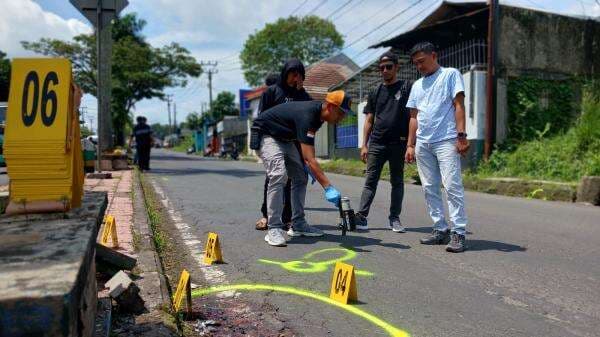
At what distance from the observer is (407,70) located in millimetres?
19031

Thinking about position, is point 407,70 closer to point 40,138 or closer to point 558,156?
point 558,156

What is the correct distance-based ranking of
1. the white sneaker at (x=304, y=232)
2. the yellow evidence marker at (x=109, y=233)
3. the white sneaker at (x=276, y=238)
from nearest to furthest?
1. the yellow evidence marker at (x=109, y=233)
2. the white sneaker at (x=276, y=238)
3. the white sneaker at (x=304, y=232)

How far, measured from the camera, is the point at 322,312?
10.7 feet

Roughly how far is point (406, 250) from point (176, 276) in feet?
6.83

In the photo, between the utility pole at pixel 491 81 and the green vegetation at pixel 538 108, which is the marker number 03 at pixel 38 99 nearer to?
the utility pole at pixel 491 81

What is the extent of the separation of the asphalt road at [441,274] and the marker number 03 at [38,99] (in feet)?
5.40

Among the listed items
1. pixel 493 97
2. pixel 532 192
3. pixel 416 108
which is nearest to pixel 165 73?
pixel 493 97

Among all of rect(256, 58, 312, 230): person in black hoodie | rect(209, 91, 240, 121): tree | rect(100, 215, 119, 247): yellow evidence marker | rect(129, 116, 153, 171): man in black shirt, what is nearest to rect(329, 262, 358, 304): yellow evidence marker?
rect(100, 215, 119, 247): yellow evidence marker

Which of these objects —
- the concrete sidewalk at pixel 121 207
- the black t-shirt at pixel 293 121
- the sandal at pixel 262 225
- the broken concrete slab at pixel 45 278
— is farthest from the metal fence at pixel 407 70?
the broken concrete slab at pixel 45 278

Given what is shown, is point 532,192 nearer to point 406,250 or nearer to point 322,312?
point 406,250

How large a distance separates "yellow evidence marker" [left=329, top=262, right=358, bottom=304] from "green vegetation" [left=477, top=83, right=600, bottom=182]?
8205 millimetres

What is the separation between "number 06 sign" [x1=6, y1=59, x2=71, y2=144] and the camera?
111 inches

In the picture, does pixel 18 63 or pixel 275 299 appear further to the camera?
pixel 275 299

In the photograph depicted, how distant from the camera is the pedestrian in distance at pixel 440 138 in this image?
15.7 ft
